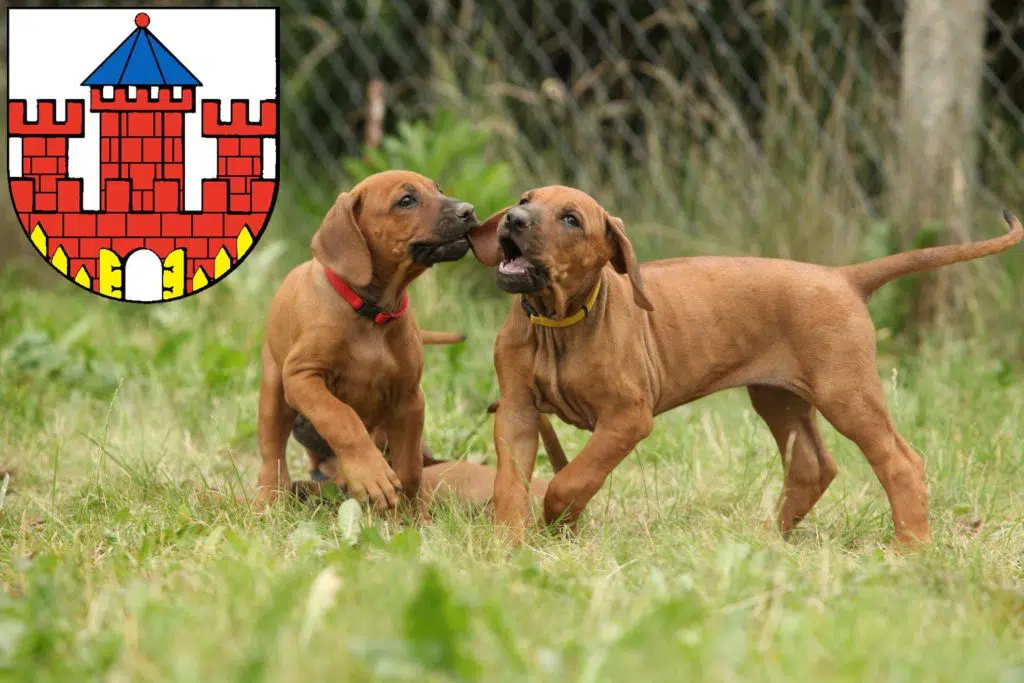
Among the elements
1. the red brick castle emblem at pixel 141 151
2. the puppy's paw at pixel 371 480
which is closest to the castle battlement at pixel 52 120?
the red brick castle emblem at pixel 141 151

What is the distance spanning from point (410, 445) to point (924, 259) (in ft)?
5.69

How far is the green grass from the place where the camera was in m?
2.53

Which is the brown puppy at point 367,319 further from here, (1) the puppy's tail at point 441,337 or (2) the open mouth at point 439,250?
(1) the puppy's tail at point 441,337

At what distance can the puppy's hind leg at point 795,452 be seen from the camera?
4.45m

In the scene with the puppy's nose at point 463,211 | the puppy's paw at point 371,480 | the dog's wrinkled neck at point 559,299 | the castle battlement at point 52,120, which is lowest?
the puppy's paw at point 371,480

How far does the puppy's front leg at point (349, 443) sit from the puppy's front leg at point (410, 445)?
9.5 inches

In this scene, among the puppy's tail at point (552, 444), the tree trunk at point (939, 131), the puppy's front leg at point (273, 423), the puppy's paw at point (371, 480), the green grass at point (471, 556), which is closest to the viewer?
the green grass at point (471, 556)

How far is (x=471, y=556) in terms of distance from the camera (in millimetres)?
3516

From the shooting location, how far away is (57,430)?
511 cm

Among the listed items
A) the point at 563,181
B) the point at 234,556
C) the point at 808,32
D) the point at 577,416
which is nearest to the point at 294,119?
the point at 563,181

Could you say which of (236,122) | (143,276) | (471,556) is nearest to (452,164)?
(236,122)

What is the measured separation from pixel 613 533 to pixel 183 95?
2831mm

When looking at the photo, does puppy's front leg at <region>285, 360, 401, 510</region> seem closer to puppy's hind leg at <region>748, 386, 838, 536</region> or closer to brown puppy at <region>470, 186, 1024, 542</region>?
brown puppy at <region>470, 186, 1024, 542</region>

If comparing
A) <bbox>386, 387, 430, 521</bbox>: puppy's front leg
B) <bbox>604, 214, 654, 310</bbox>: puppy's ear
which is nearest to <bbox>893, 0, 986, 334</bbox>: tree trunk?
<bbox>604, 214, 654, 310</bbox>: puppy's ear
